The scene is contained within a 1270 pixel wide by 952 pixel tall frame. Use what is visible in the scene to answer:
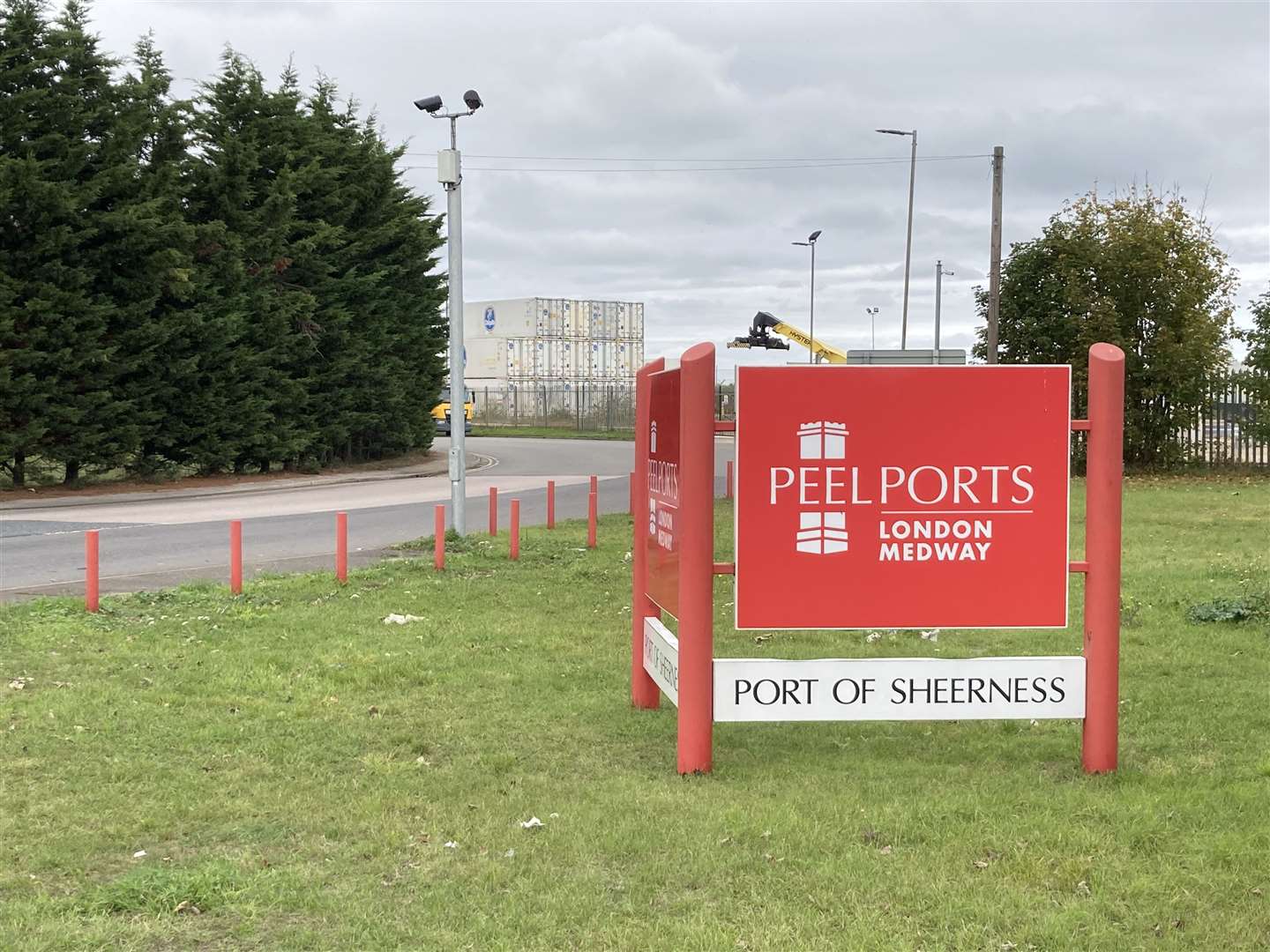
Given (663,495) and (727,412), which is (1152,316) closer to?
(727,412)

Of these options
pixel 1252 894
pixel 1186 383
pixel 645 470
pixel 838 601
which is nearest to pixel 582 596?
pixel 645 470

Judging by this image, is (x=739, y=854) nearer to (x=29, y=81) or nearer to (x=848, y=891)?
(x=848, y=891)

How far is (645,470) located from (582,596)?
4849 mm

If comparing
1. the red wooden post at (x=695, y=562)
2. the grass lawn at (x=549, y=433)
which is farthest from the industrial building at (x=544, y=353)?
the red wooden post at (x=695, y=562)

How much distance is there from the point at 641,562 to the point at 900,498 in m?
1.78

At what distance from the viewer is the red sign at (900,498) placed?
19.5 ft

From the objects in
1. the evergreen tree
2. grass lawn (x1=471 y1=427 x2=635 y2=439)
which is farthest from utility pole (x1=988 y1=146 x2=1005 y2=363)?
grass lawn (x1=471 y1=427 x2=635 y2=439)

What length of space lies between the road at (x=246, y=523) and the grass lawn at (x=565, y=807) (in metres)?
4.45

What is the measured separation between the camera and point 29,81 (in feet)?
79.7

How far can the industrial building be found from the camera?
2630 inches

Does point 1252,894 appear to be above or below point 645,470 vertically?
below

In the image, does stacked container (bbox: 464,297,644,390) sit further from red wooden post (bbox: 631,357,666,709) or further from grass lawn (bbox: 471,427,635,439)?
red wooden post (bbox: 631,357,666,709)

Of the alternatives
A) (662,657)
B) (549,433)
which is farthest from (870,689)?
(549,433)

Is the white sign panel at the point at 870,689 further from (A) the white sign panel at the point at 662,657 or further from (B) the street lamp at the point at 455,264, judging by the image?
(B) the street lamp at the point at 455,264
